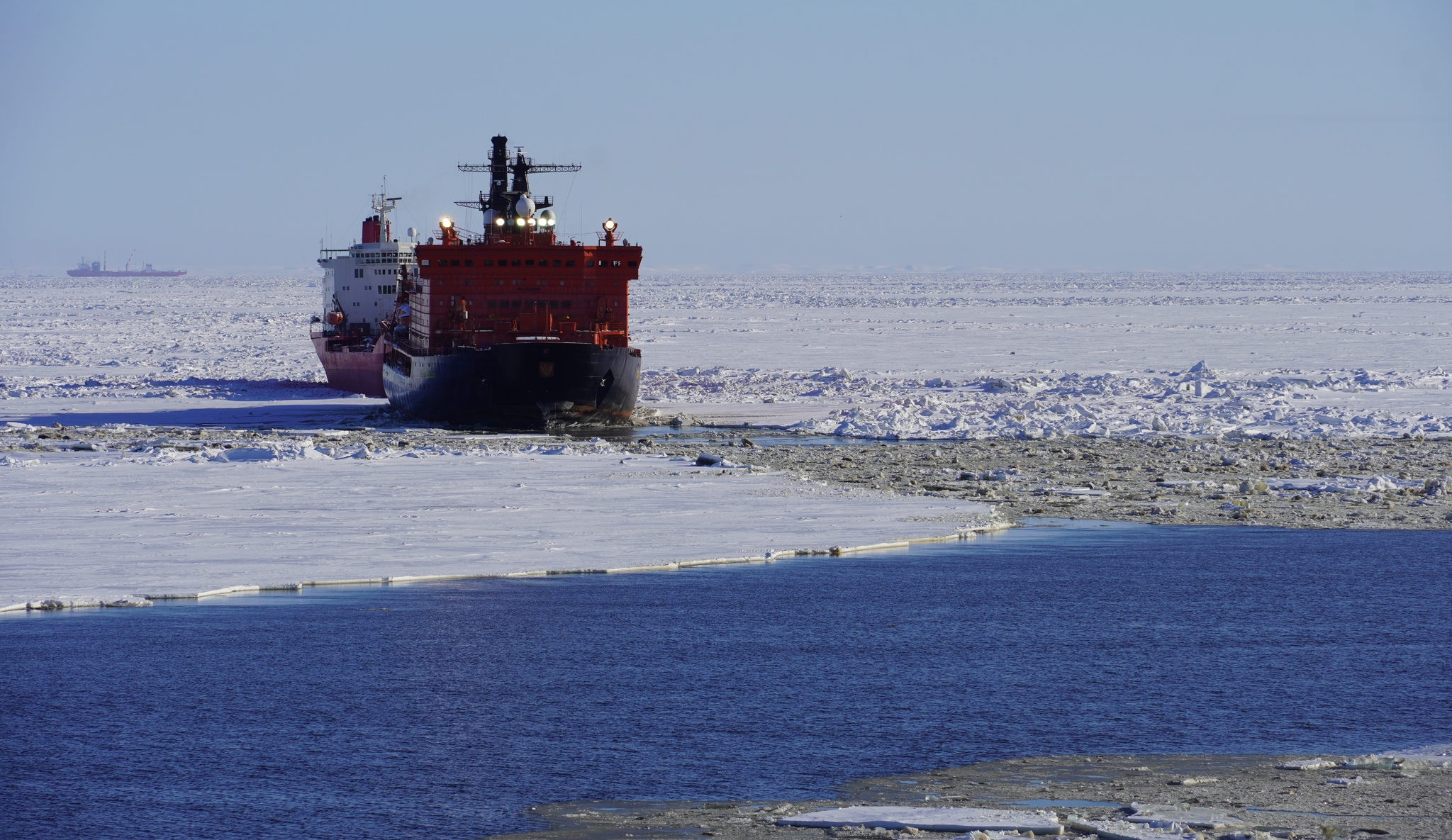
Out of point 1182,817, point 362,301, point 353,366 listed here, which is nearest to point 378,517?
point 1182,817

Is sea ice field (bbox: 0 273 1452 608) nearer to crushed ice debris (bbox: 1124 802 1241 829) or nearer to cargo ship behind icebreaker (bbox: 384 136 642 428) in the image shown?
cargo ship behind icebreaker (bbox: 384 136 642 428)

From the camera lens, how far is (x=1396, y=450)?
2731cm

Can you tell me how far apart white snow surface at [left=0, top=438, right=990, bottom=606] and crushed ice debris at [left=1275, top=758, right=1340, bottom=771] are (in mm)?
8438

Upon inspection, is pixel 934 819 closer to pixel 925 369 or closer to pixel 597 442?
pixel 597 442

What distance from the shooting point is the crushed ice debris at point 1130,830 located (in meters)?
8.48

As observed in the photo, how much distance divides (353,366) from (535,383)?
51.6 ft

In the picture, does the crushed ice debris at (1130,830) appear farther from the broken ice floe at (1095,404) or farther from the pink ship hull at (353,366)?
the pink ship hull at (353,366)

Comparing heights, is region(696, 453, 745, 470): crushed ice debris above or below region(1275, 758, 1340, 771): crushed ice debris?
above

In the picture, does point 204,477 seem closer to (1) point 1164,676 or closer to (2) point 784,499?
(2) point 784,499

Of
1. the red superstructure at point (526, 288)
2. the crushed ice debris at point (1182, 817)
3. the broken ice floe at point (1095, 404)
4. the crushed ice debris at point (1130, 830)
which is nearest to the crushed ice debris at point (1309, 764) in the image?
the crushed ice debris at point (1182, 817)

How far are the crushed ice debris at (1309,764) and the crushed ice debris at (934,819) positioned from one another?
1.83m

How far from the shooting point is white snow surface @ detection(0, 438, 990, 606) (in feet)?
54.6

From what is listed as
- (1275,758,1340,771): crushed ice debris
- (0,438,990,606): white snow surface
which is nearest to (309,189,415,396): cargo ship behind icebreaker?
(0,438,990,606): white snow surface

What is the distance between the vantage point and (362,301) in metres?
56.8
